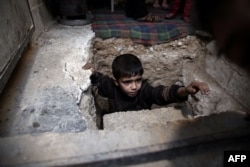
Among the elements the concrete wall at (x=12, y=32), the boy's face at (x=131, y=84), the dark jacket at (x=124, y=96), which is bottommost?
the dark jacket at (x=124, y=96)

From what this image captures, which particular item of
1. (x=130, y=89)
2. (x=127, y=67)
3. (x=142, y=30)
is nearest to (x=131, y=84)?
(x=130, y=89)

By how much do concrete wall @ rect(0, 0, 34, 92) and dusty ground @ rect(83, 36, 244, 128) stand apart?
71 cm

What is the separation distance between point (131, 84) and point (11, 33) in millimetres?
965

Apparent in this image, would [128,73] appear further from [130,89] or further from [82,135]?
[82,135]

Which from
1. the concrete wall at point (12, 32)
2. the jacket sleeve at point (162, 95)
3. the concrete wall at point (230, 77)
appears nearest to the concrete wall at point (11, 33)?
the concrete wall at point (12, 32)

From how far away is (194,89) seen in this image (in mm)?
1531

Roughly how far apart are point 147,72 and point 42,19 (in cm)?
121

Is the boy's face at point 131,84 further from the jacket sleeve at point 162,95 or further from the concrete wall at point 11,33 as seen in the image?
the concrete wall at point 11,33

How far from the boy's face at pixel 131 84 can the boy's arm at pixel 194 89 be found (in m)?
0.36

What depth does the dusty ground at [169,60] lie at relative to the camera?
2169 millimetres

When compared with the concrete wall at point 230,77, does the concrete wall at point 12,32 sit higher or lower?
higher

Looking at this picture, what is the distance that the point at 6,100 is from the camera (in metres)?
1.20

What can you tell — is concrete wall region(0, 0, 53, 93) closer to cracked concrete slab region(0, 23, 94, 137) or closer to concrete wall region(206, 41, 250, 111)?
cracked concrete slab region(0, 23, 94, 137)

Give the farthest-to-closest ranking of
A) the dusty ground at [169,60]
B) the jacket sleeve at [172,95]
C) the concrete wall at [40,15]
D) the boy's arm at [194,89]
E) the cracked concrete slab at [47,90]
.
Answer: the dusty ground at [169,60] → the concrete wall at [40,15] → the jacket sleeve at [172,95] → the boy's arm at [194,89] → the cracked concrete slab at [47,90]
